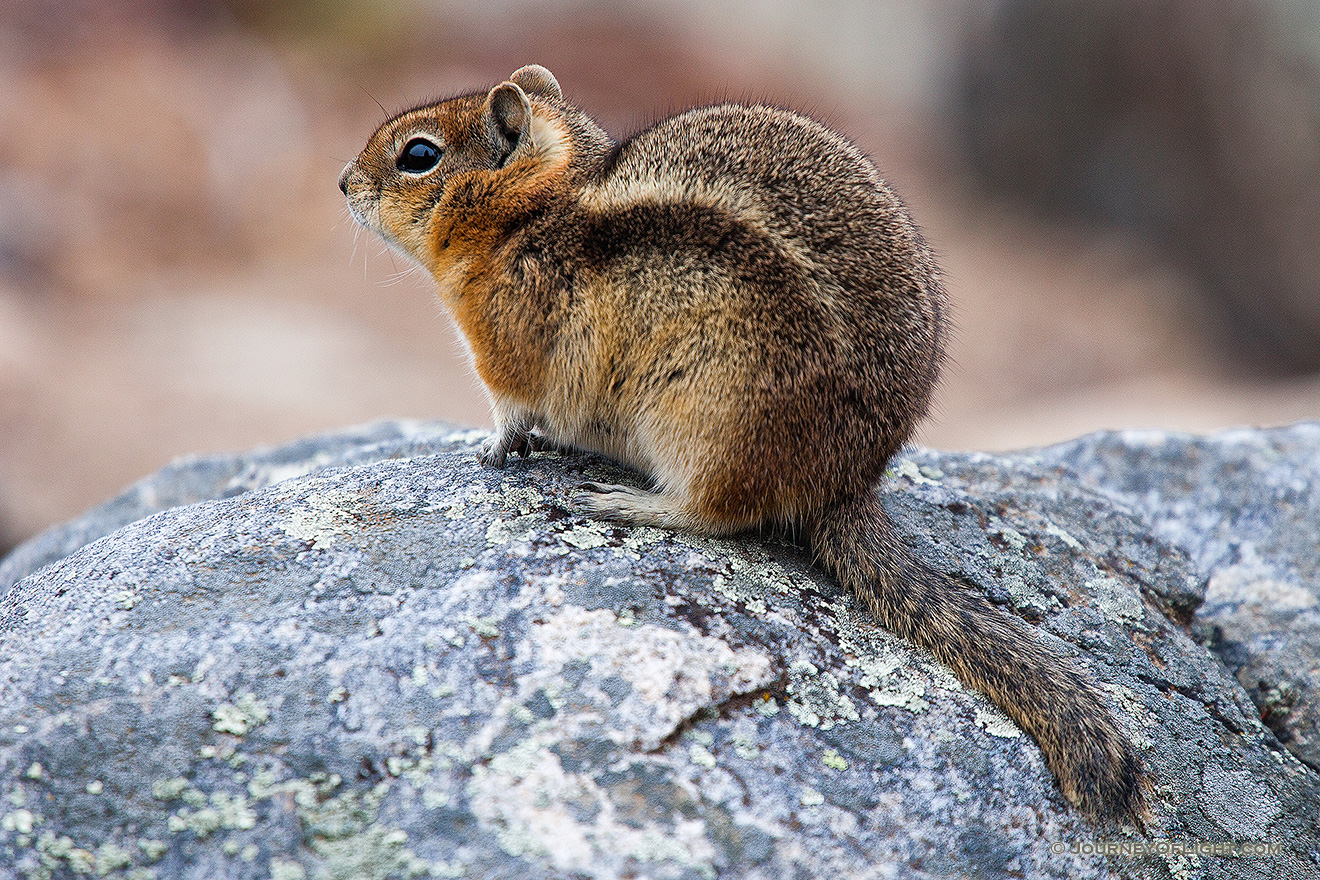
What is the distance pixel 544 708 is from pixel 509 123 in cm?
242

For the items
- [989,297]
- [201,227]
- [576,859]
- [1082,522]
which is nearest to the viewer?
[576,859]

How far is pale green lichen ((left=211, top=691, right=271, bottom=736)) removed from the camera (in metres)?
2.95

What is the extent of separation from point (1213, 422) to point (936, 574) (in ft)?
29.9

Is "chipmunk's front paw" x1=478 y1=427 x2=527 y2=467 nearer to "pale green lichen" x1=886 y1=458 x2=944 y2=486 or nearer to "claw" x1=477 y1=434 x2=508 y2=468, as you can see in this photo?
"claw" x1=477 y1=434 x2=508 y2=468

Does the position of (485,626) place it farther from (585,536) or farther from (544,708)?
(585,536)

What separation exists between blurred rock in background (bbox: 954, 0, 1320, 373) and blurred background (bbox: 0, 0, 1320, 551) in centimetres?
4

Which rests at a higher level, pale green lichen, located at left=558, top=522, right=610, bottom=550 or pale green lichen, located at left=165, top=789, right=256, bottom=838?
pale green lichen, located at left=558, top=522, right=610, bottom=550

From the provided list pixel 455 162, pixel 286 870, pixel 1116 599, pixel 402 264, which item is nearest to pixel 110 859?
pixel 286 870

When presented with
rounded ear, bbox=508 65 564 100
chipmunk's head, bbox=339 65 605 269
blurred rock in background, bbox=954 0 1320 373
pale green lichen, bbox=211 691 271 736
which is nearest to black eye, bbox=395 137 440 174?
chipmunk's head, bbox=339 65 605 269

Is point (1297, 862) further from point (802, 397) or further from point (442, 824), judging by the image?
point (442, 824)

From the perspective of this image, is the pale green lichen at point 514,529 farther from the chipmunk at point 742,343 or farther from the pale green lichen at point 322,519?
the pale green lichen at point 322,519

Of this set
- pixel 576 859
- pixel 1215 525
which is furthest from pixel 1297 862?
pixel 576 859

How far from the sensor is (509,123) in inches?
170

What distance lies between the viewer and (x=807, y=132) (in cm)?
410
